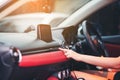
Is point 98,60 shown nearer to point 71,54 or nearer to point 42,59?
point 71,54

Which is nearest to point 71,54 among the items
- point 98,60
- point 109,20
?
point 98,60

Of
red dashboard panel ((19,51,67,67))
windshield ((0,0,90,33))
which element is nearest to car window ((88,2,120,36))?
windshield ((0,0,90,33))

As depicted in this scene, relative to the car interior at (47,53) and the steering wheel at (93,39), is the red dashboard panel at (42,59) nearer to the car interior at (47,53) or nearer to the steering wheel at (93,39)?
the car interior at (47,53)

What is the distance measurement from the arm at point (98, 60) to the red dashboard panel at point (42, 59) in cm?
12

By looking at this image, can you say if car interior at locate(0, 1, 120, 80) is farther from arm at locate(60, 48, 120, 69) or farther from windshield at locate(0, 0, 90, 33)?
windshield at locate(0, 0, 90, 33)

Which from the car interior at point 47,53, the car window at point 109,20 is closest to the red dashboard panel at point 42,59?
the car interior at point 47,53

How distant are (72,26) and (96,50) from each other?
14.9 inches

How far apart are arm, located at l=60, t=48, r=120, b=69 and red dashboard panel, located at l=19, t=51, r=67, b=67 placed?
0.39 feet

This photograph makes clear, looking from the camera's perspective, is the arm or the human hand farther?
the human hand

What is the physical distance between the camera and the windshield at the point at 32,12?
394cm

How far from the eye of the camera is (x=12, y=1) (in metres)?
3.97

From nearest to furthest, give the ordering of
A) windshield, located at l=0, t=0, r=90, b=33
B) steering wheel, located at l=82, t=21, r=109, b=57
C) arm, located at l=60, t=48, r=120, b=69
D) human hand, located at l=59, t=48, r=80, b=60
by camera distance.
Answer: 1. arm, located at l=60, t=48, r=120, b=69
2. human hand, located at l=59, t=48, r=80, b=60
3. steering wheel, located at l=82, t=21, r=109, b=57
4. windshield, located at l=0, t=0, r=90, b=33

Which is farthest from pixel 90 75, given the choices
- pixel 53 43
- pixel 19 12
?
pixel 19 12

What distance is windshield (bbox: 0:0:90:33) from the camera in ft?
12.9
